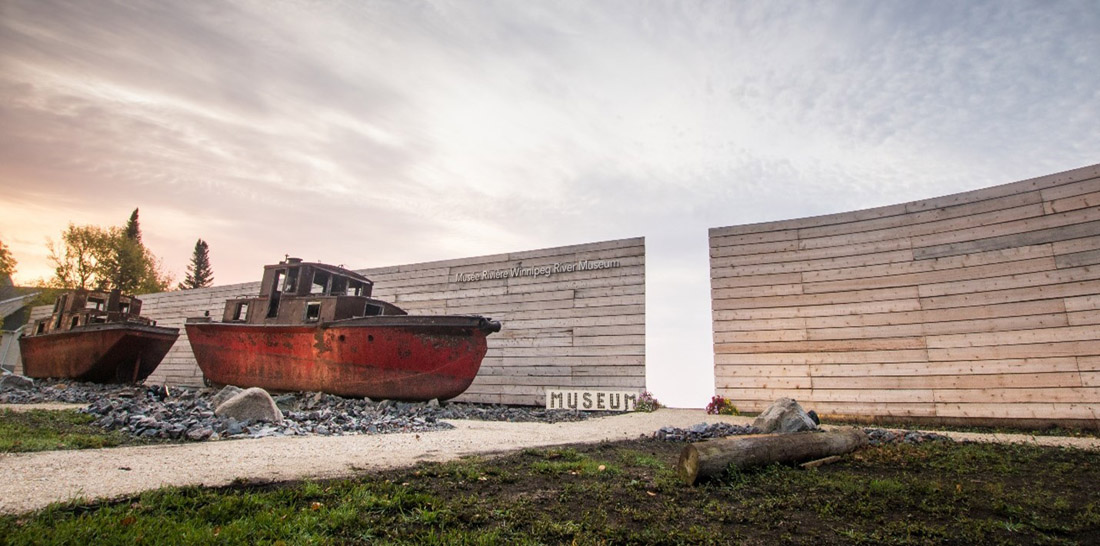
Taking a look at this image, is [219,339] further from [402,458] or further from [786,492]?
[786,492]

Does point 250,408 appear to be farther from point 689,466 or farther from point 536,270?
point 536,270

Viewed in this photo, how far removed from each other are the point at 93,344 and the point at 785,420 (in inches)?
802

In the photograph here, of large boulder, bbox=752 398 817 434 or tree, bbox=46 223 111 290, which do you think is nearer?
large boulder, bbox=752 398 817 434

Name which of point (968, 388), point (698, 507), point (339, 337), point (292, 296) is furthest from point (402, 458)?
point (968, 388)

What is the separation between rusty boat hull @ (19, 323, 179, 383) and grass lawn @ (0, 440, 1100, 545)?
1632 centimetres

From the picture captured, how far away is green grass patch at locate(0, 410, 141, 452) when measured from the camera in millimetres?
5581

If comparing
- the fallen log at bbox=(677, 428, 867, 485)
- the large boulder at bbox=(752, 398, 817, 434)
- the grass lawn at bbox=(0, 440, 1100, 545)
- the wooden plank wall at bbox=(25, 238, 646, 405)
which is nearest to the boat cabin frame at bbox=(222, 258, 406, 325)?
the wooden plank wall at bbox=(25, 238, 646, 405)

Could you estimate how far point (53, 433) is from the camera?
6.47 metres

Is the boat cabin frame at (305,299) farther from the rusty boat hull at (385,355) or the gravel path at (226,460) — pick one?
the gravel path at (226,460)

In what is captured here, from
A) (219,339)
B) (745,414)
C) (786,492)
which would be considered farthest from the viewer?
(219,339)

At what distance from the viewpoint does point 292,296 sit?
1360 cm

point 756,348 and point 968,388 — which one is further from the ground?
point 756,348

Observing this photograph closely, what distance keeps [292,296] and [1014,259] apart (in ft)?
54.2

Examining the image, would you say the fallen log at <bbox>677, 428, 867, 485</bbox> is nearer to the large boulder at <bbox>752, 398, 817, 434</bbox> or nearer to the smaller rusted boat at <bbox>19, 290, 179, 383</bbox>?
the large boulder at <bbox>752, 398, 817, 434</bbox>
